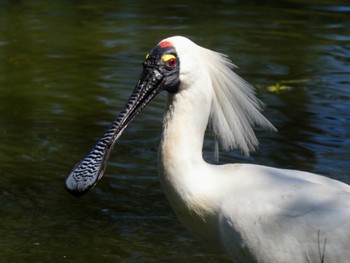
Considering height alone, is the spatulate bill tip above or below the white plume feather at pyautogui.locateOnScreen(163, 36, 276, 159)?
below

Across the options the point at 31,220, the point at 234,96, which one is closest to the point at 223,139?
the point at 234,96

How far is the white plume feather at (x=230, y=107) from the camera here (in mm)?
5715

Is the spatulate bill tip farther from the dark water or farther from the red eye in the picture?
the red eye

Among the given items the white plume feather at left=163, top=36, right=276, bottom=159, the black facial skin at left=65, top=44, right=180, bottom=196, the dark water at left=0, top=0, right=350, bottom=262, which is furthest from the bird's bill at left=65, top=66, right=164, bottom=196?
the dark water at left=0, top=0, right=350, bottom=262

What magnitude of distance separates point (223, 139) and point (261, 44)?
6674 millimetres

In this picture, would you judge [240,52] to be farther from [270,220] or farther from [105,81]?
[270,220]

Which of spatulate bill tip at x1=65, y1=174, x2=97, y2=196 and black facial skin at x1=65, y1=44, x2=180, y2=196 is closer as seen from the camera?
black facial skin at x1=65, y1=44, x2=180, y2=196

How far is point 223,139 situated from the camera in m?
5.75

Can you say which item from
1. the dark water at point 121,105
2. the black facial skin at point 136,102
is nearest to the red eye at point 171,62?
the black facial skin at point 136,102

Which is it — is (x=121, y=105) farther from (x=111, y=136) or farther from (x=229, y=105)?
(x=229, y=105)

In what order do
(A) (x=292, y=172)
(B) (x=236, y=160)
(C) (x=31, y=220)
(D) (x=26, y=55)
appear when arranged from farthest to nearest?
1. (D) (x=26, y=55)
2. (B) (x=236, y=160)
3. (C) (x=31, y=220)
4. (A) (x=292, y=172)

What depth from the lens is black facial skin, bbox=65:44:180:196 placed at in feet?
18.3

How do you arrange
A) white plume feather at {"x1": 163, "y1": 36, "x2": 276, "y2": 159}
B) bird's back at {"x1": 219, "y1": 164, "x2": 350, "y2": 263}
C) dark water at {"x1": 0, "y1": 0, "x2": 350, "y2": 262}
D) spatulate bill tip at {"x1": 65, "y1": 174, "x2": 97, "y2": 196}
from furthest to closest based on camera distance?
1. dark water at {"x1": 0, "y1": 0, "x2": 350, "y2": 262}
2. spatulate bill tip at {"x1": 65, "y1": 174, "x2": 97, "y2": 196}
3. white plume feather at {"x1": 163, "y1": 36, "x2": 276, "y2": 159}
4. bird's back at {"x1": 219, "y1": 164, "x2": 350, "y2": 263}

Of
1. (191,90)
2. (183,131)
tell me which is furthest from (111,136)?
(191,90)
